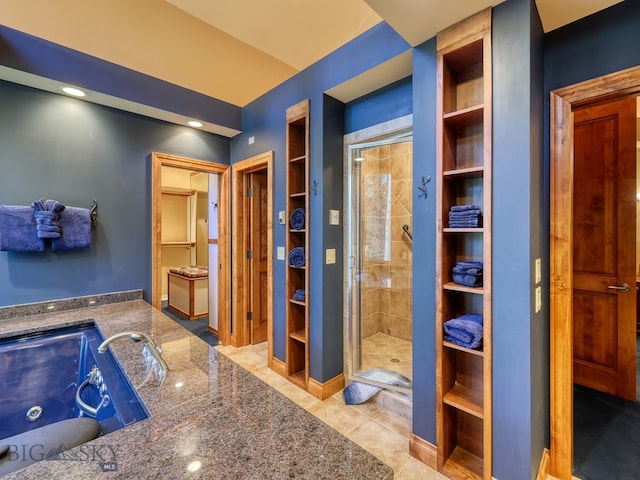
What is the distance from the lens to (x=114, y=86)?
245 centimetres

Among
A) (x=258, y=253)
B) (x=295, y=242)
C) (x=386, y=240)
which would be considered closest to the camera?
(x=295, y=242)

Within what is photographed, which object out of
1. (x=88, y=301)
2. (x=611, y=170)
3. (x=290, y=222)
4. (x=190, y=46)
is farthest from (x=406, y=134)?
(x=88, y=301)

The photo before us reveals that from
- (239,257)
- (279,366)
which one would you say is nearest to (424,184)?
(279,366)

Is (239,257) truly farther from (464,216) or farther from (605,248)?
(605,248)

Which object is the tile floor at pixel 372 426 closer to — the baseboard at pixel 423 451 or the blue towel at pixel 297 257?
the baseboard at pixel 423 451

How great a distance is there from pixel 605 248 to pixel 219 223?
382 centimetres

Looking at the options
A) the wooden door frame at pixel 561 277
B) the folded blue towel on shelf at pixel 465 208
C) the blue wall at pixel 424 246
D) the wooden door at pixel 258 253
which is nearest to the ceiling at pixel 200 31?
A: the blue wall at pixel 424 246

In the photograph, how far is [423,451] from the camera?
1.77m

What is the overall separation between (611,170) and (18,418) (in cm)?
448

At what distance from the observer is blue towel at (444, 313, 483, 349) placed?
5.12 ft

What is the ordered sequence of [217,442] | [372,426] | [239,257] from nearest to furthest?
[217,442], [372,426], [239,257]

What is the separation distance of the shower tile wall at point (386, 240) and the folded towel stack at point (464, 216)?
1.19m

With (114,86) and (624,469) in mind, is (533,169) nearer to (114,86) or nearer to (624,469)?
(624,469)

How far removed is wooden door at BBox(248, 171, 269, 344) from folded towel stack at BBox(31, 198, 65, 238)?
5.87 ft
